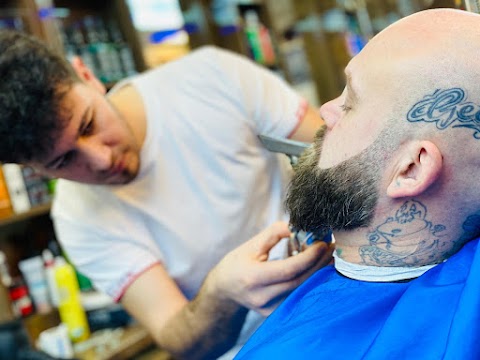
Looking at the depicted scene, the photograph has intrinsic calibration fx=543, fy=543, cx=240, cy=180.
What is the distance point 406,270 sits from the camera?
1060 millimetres

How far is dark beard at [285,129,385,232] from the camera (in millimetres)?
1033

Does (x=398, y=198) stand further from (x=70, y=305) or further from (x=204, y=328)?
(x=70, y=305)

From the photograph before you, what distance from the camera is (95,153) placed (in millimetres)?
1455

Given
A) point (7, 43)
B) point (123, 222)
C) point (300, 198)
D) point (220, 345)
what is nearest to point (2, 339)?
point (123, 222)

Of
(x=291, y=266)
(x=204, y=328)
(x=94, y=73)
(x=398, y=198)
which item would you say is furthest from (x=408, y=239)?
(x=94, y=73)

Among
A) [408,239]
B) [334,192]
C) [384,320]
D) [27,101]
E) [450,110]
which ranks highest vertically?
[27,101]

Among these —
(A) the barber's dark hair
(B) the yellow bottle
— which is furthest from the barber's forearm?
(B) the yellow bottle

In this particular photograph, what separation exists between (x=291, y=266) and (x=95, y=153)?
0.63 m

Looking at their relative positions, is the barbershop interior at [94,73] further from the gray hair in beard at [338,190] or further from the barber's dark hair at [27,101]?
the barber's dark hair at [27,101]

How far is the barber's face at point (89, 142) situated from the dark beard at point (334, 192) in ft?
2.01

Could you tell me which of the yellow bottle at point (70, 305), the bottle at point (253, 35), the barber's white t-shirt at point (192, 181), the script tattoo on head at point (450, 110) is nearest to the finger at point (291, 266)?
the script tattoo on head at point (450, 110)

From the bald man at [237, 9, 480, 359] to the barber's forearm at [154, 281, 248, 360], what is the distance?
0.25 m

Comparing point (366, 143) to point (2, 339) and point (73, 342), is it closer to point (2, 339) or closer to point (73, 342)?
point (2, 339)

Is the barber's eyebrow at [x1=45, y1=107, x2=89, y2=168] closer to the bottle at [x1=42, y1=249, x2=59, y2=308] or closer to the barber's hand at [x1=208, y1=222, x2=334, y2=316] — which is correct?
the barber's hand at [x1=208, y1=222, x2=334, y2=316]
